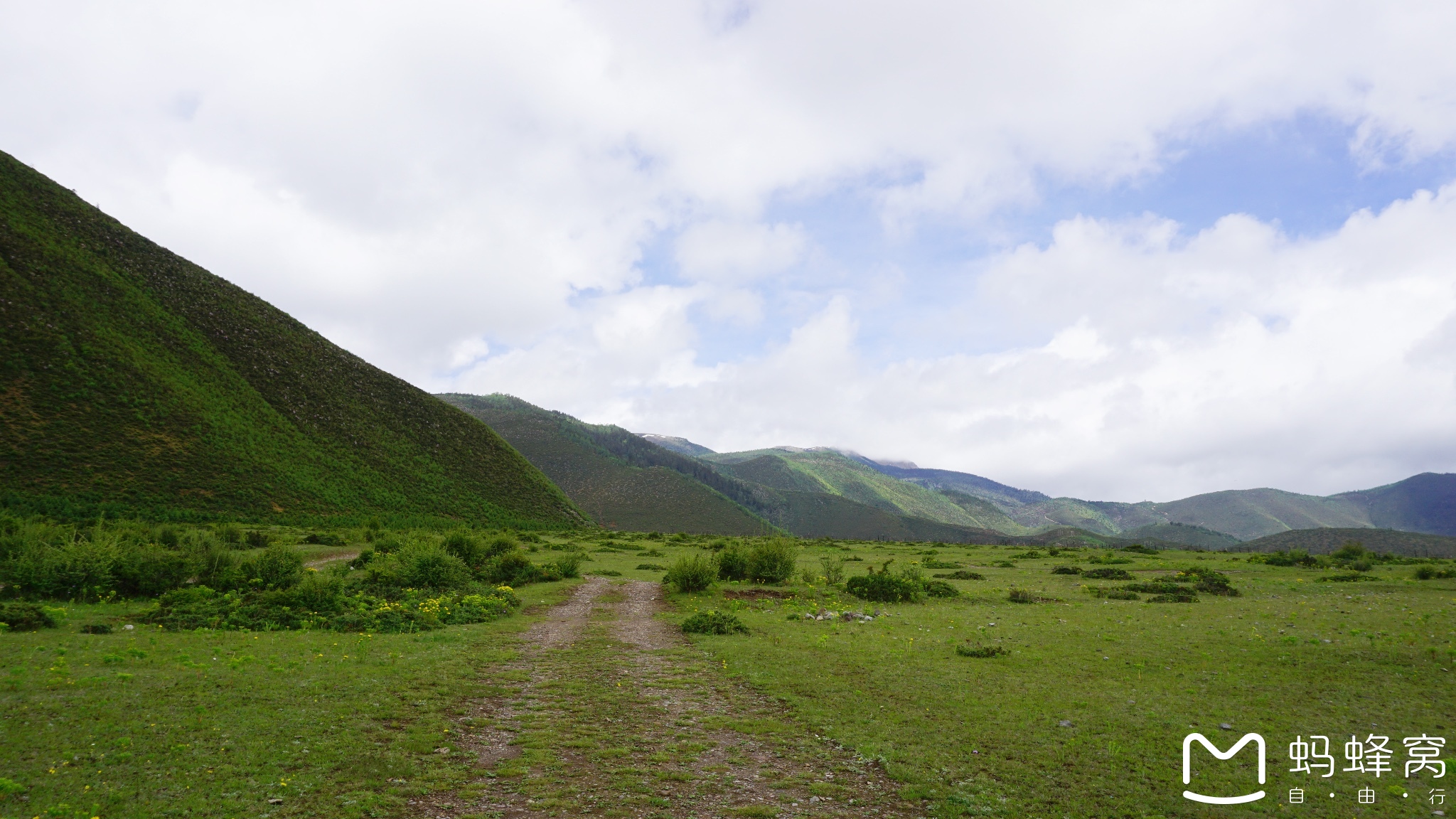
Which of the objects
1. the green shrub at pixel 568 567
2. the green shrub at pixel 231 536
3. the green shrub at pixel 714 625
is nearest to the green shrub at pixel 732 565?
the green shrub at pixel 568 567

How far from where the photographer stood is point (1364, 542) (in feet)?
355

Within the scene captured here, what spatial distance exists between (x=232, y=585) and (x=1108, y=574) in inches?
1703

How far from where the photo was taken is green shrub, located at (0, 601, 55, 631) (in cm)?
1551

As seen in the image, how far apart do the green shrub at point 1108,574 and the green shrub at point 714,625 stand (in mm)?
25779

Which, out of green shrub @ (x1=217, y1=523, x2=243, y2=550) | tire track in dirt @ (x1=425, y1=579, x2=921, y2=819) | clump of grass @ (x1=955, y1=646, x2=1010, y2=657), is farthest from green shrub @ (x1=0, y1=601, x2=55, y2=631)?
clump of grass @ (x1=955, y1=646, x2=1010, y2=657)

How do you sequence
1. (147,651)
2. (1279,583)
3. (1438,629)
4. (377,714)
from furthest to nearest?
(1279,583)
(1438,629)
(147,651)
(377,714)

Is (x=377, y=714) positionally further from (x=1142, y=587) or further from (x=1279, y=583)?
(x=1279, y=583)

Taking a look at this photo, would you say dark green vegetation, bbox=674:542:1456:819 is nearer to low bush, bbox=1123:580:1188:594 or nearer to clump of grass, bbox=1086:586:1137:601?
clump of grass, bbox=1086:586:1137:601

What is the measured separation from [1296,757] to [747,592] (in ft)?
73.3

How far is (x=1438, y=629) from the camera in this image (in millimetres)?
17594

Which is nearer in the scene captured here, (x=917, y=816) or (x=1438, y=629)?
(x=917, y=816)

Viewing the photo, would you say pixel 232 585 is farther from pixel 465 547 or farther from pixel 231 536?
pixel 231 536

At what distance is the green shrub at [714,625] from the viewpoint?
69.2 feet

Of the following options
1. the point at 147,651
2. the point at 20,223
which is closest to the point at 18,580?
the point at 147,651
